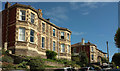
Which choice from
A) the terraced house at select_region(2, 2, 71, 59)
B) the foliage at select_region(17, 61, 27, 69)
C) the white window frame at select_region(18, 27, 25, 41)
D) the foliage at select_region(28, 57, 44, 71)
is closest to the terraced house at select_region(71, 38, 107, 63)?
the terraced house at select_region(2, 2, 71, 59)

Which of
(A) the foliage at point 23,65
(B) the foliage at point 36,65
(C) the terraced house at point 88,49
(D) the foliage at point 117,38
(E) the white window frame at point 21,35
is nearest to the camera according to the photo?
(B) the foliage at point 36,65

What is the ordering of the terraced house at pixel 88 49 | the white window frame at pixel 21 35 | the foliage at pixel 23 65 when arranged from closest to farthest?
the foliage at pixel 23 65, the white window frame at pixel 21 35, the terraced house at pixel 88 49

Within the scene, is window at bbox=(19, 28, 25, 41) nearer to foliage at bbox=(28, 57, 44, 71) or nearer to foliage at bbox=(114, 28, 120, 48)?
foliage at bbox=(28, 57, 44, 71)

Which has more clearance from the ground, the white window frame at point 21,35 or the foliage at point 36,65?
the white window frame at point 21,35

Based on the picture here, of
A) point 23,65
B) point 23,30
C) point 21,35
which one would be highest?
point 23,30

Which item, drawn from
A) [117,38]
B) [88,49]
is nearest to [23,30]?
[117,38]

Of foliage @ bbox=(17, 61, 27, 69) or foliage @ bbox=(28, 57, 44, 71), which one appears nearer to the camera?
foliage @ bbox=(28, 57, 44, 71)

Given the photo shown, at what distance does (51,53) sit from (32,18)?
9481mm

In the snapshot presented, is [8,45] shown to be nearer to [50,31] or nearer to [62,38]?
[50,31]

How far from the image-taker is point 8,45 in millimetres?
29328

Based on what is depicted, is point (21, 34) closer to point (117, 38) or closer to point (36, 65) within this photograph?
point (36, 65)

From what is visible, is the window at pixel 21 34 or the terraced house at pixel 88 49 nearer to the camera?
the window at pixel 21 34

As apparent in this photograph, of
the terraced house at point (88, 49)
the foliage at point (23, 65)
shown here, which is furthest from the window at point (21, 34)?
Answer: the terraced house at point (88, 49)

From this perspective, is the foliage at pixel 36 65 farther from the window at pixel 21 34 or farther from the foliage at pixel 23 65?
the window at pixel 21 34
